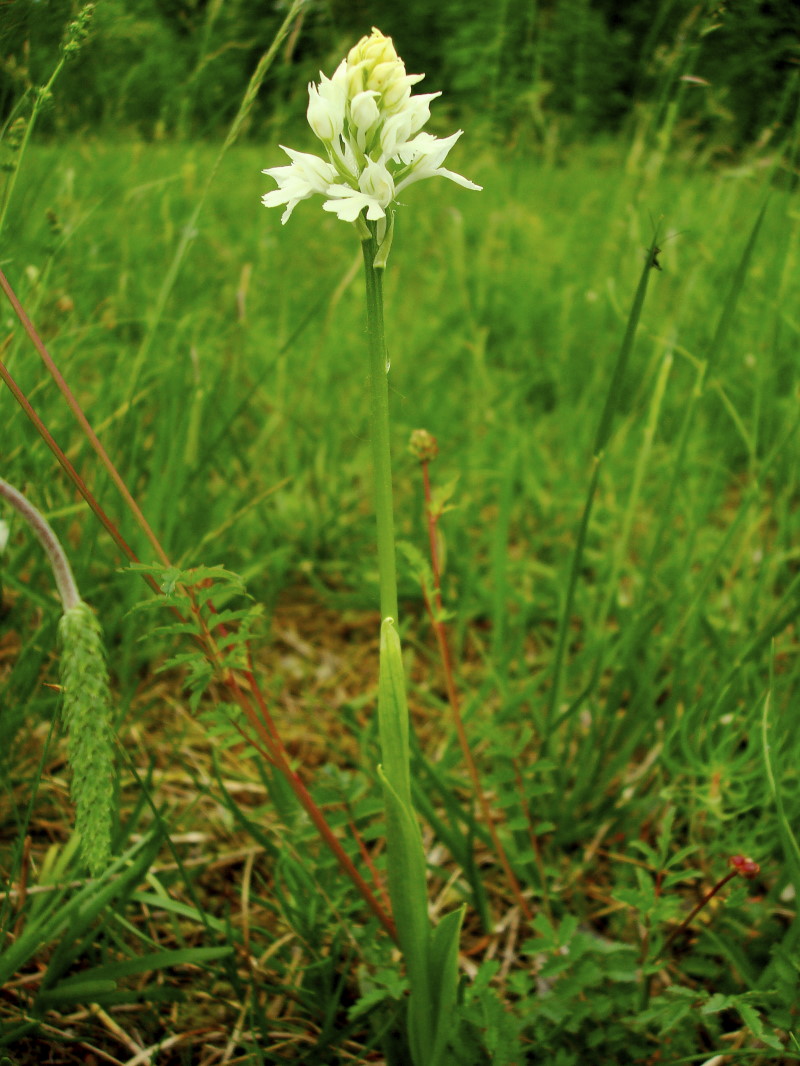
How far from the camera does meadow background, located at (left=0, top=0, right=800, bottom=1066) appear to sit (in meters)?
0.90

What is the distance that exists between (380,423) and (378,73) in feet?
0.94

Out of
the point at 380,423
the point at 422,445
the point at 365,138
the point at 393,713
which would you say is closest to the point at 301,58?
the point at 422,445

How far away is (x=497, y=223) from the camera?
304 cm

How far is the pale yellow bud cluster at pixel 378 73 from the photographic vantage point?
0.63m

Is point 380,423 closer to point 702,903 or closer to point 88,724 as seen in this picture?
point 88,724

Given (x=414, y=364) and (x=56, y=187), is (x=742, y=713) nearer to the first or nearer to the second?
(x=414, y=364)

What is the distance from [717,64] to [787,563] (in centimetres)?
105

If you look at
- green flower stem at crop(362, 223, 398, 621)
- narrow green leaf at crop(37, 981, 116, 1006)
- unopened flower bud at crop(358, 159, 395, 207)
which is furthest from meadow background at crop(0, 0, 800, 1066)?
unopened flower bud at crop(358, 159, 395, 207)

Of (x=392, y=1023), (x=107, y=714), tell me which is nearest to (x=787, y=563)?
(x=392, y=1023)

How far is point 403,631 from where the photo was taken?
4.66ft

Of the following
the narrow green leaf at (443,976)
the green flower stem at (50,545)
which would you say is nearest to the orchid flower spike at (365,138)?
the green flower stem at (50,545)

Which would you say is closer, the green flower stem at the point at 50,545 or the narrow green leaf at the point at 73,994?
the green flower stem at the point at 50,545

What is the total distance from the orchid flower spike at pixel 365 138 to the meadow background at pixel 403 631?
0.80 ft

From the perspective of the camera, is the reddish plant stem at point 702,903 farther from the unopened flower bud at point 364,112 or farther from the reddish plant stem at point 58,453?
the unopened flower bud at point 364,112
